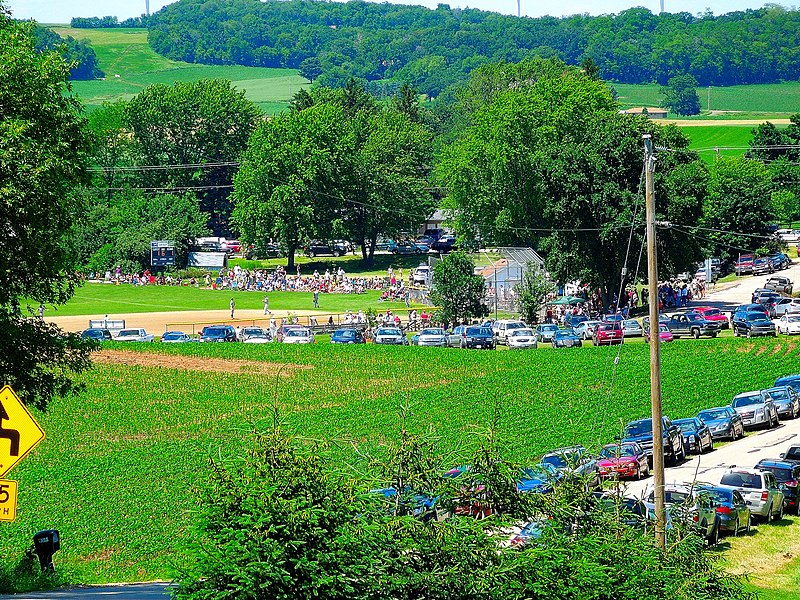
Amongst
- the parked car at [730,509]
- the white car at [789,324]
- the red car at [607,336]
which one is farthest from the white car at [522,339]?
the parked car at [730,509]

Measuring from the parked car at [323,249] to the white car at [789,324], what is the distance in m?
60.4

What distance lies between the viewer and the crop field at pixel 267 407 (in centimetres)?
3294

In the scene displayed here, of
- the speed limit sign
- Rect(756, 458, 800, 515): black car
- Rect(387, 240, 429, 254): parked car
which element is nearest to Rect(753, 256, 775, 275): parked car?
Rect(387, 240, 429, 254): parked car

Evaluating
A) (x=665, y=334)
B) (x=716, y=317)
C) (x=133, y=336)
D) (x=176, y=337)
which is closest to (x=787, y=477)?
(x=665, y=334)

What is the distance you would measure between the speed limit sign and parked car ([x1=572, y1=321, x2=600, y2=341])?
52178 millimetres

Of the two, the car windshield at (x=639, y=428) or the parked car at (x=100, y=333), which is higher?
the car windshield at (x=639, y=428)

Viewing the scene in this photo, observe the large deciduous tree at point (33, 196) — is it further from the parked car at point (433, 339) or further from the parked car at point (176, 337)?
the parked car at point (176, 337)

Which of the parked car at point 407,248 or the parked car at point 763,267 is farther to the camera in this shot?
the parked car at point 407,248

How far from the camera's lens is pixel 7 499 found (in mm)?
16969

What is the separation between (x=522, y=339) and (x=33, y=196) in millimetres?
42664

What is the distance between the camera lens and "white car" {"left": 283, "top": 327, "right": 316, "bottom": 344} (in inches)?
2685

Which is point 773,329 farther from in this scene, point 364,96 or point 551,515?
point 364,96

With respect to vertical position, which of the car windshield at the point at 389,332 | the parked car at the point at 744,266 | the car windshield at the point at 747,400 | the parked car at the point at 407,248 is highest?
the car windshield at the point at 747,400

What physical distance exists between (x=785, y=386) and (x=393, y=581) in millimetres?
36486
